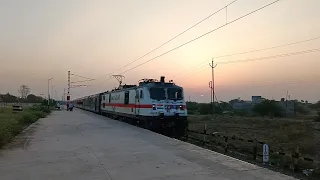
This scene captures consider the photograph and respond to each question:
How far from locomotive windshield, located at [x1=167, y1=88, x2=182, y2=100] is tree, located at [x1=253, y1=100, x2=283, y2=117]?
35801 millimetres

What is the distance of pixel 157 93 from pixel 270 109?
38.0 m

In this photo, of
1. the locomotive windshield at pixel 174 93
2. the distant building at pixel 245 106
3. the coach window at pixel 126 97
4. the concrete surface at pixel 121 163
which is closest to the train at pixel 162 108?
the locomotive windshield at pixel 174 93

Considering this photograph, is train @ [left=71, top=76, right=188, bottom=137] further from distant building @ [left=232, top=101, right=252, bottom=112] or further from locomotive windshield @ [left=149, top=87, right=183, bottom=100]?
distant building @ [left=232, top=101, right=252, bottom=112]

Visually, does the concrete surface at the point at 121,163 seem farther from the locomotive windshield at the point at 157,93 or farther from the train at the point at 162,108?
the locomotive windshield at the point at 157,93

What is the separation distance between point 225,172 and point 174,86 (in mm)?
13410

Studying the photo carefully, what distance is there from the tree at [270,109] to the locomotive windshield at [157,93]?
36862 millimetres

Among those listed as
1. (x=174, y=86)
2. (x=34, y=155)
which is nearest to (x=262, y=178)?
(x=34, y=155)

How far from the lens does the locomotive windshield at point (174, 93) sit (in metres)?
20.9

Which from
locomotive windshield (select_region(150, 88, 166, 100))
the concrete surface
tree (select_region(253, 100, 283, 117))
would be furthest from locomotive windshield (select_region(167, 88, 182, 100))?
tree (select_region(253, 100, 283, 117))

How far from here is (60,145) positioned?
1339cm

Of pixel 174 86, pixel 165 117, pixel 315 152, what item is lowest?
pixel 315 152

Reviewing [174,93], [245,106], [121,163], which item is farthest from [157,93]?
[245,106]

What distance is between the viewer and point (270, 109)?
177 feet

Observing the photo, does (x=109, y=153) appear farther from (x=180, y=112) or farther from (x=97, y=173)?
(x=180, y=112)
